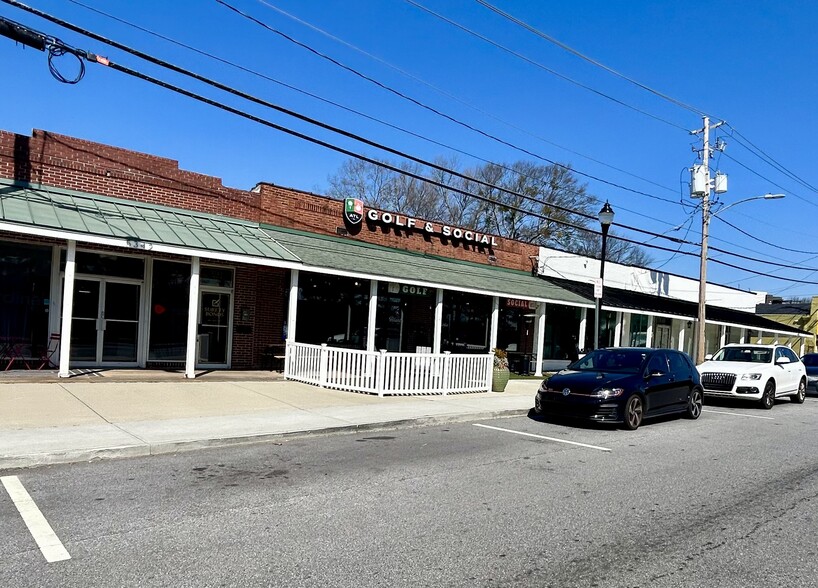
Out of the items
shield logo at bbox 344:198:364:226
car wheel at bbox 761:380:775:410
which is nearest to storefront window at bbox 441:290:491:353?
shield logo at bbox 344:198:364:226

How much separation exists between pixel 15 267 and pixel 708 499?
13978 mm

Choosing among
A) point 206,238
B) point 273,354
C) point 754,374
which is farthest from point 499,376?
point 206,238

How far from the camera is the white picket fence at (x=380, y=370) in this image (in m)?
13.9

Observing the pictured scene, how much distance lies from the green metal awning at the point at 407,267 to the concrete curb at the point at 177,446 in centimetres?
567

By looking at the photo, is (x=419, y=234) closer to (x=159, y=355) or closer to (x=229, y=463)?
(x=159, y=355)

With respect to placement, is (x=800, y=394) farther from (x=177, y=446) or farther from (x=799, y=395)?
(x=177, y=446)

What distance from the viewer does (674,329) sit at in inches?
1332

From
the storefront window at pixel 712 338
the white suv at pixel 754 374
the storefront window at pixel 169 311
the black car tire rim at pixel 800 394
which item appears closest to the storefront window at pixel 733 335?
the storefront window at pixel 712 338

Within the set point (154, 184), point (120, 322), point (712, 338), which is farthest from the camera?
point (712, 338)

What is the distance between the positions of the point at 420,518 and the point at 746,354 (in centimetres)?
1482

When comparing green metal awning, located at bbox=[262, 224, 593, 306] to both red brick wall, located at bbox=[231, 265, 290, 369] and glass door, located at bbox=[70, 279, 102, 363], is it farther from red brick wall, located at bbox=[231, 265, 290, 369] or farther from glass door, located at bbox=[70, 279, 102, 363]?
glass door, located at bbox=[70, 279, 102, 363]

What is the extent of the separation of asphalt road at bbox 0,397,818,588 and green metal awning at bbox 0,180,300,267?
6113mm

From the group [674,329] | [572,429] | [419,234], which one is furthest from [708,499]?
[674,329]

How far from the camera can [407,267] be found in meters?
18.4
